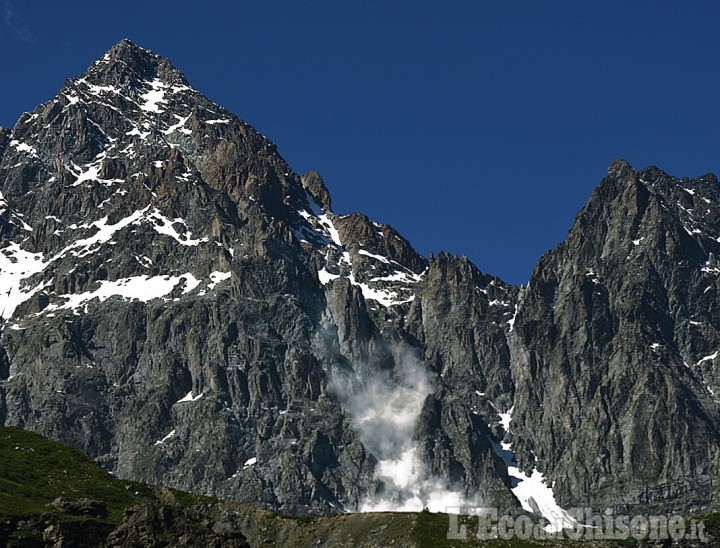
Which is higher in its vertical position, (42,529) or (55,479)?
(55,479)

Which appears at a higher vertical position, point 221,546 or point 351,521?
point 351,521

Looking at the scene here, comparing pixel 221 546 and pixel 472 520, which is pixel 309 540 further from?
pixel 221 546

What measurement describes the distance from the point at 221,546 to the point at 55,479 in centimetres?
3548

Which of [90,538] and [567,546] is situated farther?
[567,546]

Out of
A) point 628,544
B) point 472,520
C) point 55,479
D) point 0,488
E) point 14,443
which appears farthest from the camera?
point 628,544

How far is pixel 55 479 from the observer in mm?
140875

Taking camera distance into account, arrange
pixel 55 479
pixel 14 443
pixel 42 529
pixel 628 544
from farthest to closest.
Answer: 1. pixel 628 544
2. pixel 14 443
3. pixel 55 479
4. pixel 42 529

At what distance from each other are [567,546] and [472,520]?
45.4 feet

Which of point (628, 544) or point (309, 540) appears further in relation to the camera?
point (628, 544)

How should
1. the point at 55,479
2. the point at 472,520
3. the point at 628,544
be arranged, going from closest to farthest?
the point at 55,479, the point at 472,520, the point at 628,544

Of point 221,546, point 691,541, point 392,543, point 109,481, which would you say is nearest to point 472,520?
point 392,543

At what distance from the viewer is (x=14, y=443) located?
502 ft

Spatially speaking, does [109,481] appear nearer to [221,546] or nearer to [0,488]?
[0,488]

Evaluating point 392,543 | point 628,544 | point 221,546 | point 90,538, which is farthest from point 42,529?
point 628,544
